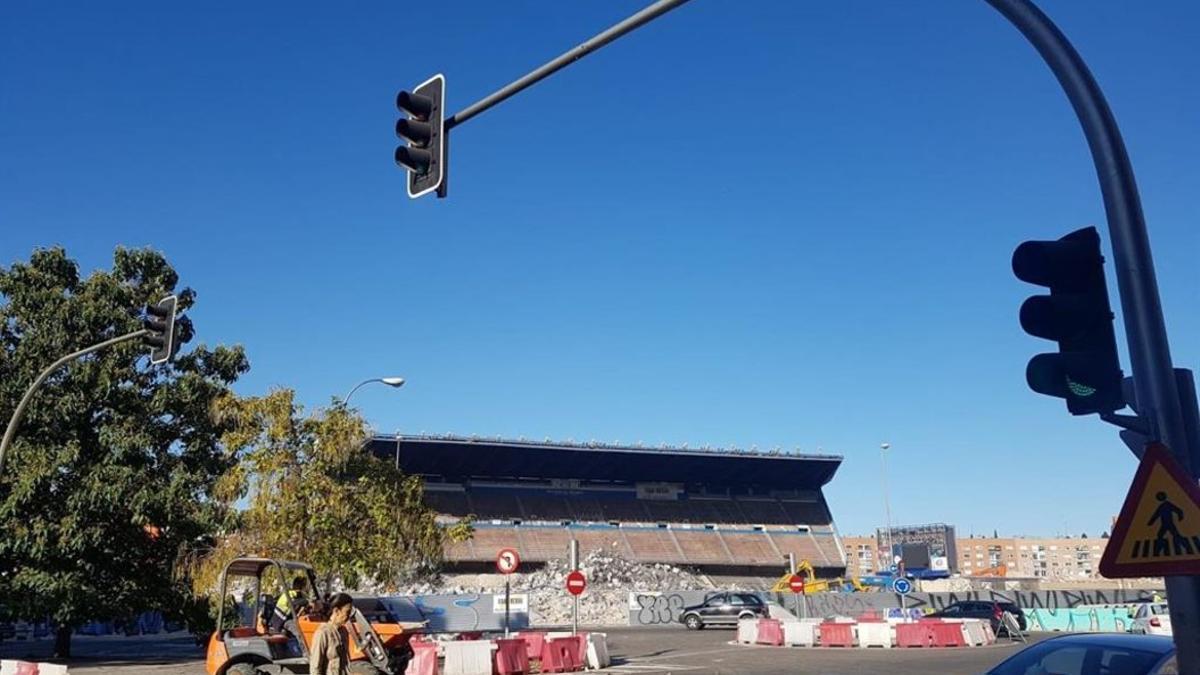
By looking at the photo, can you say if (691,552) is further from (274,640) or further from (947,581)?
(274,640)

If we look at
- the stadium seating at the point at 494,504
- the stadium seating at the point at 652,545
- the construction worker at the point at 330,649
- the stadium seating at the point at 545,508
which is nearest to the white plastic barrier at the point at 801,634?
the construction worker at the point at 330,649

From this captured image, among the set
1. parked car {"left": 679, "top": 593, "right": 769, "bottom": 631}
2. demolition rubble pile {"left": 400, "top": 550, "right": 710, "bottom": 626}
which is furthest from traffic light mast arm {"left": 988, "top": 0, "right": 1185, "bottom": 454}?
demolition rubble pile {"left": 400, "top": 550, "right": 710, "bottom": 626}

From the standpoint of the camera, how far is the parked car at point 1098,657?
795 cm

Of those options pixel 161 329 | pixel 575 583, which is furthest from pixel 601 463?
pixel 161 329

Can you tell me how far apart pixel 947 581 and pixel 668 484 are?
2426 centimetres

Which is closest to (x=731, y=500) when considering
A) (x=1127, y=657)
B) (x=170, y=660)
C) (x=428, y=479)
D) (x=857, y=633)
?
(x=428, y=479)

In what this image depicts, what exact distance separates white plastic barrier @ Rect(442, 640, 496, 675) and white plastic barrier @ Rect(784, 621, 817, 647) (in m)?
13.3

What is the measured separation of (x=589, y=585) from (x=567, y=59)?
57.8 metres

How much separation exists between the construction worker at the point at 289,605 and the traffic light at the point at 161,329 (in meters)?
4.24

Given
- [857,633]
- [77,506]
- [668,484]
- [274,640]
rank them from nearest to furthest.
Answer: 1. [274,640]
2. [77,506]
3. [857,633]
4. [668,484]

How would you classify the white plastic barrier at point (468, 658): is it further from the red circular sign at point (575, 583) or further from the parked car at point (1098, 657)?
the parked car at point (1098, 657)

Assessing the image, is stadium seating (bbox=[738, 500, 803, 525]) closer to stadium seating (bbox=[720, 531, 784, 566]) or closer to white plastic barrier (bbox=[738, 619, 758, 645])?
stadium seating (bbox=[720, 531, 784, 566])

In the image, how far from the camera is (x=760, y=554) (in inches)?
3108

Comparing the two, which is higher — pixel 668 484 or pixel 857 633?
pixel 668 484
